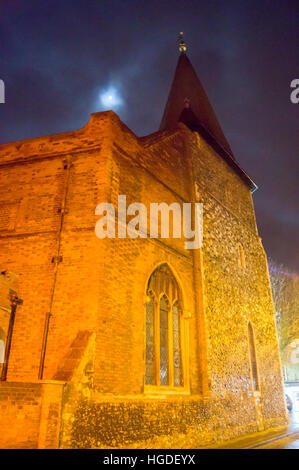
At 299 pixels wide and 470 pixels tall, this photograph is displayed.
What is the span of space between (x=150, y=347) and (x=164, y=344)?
0.73 m

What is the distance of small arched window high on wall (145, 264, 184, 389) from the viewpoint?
8.99 meters

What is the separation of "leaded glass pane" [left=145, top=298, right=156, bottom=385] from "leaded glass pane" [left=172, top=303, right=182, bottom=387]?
110 cm

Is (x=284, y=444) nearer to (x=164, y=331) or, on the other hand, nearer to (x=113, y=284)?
(x=164, y=331)

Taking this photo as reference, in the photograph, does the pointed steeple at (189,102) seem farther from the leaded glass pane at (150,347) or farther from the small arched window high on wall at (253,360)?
the leaded glass pane at (150,347)

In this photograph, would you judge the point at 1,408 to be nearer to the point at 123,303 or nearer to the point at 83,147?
the point at 123,303

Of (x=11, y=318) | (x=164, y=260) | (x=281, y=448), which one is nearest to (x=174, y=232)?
(x=164, y=260)

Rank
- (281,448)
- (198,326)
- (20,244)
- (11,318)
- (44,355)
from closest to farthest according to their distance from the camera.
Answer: (44,355), (11,318), (20,244), (281,448), (198,326)

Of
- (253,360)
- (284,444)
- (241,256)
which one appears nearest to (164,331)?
(284,444)

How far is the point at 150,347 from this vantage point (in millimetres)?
9016

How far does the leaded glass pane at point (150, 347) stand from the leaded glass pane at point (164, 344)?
1.42 ft

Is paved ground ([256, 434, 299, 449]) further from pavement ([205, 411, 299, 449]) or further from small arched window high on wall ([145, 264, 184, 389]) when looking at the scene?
small arched window high on wall ([145, 264, 184, 389])

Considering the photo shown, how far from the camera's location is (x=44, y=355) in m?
7.36

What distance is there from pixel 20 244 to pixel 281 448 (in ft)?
29.2

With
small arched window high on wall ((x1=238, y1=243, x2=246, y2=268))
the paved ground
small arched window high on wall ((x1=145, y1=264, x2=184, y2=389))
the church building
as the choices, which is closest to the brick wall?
the church building
